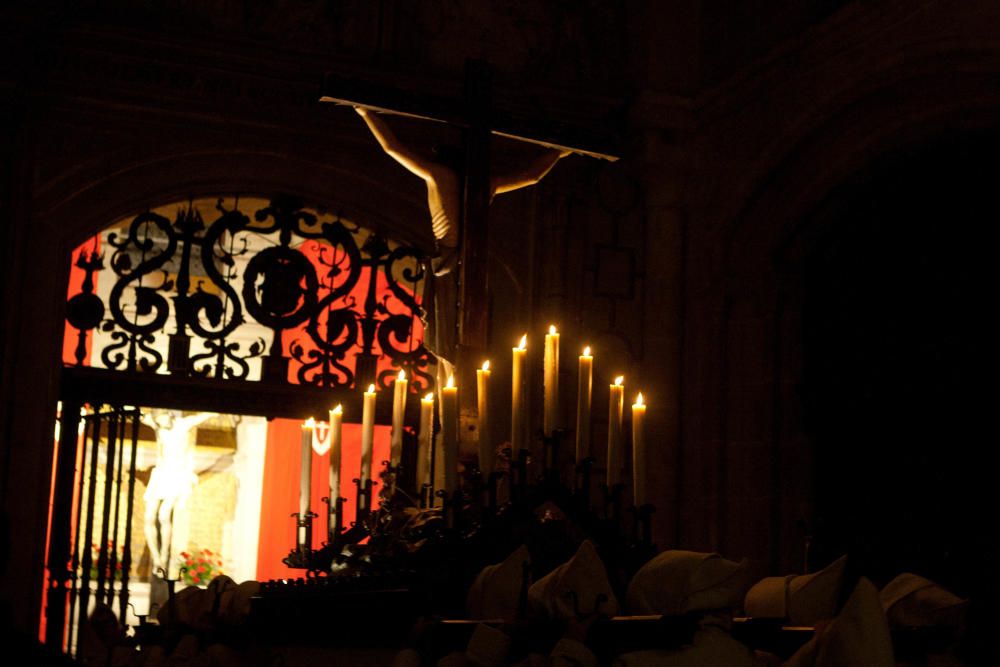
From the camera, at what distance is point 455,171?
526 cm

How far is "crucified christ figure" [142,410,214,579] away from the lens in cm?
929

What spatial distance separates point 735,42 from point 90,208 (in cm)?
303

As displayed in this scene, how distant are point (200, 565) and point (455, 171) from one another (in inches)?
196

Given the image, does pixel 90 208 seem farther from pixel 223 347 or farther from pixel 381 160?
pixel 381 160

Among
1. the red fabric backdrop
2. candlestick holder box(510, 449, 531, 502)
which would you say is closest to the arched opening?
the red fabric backdrop

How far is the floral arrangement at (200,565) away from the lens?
9.29 metres

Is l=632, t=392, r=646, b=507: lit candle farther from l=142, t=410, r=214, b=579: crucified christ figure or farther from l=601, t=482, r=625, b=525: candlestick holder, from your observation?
l=142, t=410, r=214, b=579: crucified christ figure

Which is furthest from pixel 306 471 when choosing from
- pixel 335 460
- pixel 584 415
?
pixel 584 415

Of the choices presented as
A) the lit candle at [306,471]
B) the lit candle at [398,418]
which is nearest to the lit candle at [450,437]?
the lit candle at [398,418]

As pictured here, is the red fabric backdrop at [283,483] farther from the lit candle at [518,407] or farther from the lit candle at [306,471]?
the lit candle at [518,407]

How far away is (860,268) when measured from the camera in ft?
19.2

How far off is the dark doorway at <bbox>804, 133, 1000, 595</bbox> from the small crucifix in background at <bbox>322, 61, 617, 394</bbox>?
1.49 metres

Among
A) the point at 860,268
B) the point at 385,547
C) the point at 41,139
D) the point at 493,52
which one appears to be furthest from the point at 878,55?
the point at 41,139

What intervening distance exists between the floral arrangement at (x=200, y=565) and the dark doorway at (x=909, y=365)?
15.8 feet
